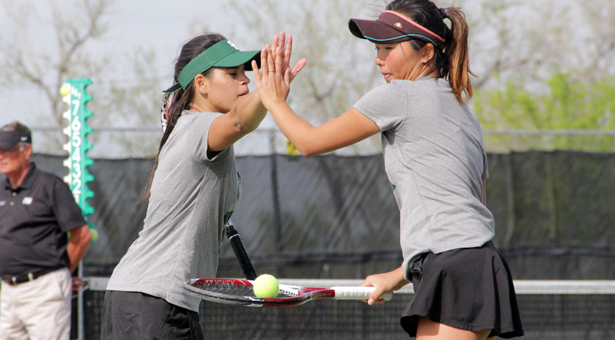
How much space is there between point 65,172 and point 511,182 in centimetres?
471

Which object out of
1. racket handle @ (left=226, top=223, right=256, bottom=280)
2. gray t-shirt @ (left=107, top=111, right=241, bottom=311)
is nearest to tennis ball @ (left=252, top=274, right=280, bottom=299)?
gray t-shirt @ (left=107, top=111, right=241, bottom=311)

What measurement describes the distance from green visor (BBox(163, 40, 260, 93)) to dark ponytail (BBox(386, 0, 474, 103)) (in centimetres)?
65

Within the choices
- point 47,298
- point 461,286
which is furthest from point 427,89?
point 47,298

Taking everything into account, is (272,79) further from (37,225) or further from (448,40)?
(37,225)

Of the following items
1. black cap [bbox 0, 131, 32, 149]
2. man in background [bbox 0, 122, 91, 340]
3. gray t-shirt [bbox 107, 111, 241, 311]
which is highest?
black cap [bbox 0, 131, 32, 149]

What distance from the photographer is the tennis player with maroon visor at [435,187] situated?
2.20 meters

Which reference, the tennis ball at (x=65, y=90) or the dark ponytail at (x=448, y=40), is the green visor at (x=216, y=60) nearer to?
the dark ponytail at (x=448, y=40)

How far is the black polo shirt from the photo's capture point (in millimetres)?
5086

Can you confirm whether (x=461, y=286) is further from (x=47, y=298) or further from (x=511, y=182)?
(x=511, y=182)

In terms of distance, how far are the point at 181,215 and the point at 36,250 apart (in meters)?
3.09

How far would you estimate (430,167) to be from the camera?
2246 mm

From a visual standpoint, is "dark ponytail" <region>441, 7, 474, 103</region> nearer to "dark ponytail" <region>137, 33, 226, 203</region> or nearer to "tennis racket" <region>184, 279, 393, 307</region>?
"tennis racket" <region>184, 279, 393, 307</region>

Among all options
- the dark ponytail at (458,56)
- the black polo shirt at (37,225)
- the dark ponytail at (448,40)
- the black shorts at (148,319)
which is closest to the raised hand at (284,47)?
the dark ponytail at (448,40)

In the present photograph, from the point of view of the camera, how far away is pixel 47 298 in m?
5.04
